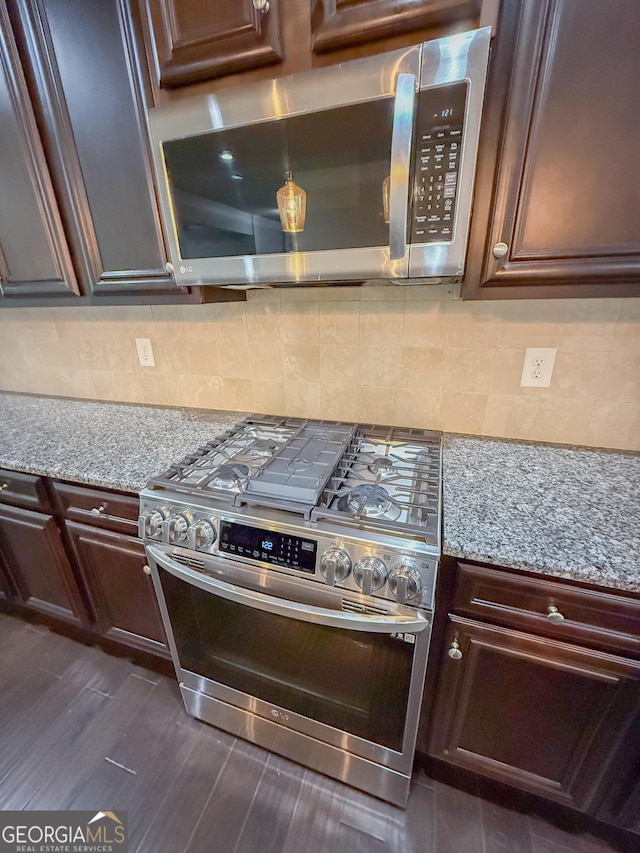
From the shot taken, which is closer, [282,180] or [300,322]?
[282,180]

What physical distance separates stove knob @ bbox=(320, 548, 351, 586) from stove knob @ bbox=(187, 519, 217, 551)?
306 millimetres

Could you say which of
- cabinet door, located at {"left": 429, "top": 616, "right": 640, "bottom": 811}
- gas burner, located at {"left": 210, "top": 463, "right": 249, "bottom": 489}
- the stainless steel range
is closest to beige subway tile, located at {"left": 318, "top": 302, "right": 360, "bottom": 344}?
the stainless steel range

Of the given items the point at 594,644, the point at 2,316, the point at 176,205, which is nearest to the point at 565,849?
the point at 594,644

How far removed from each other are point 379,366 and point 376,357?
0.04 m

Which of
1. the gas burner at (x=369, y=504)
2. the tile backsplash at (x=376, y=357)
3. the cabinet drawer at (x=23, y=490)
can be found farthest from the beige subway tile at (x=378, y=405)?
the cabinet drawer at (x=23, y=490)

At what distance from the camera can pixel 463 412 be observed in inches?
50.6

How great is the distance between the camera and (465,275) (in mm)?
915

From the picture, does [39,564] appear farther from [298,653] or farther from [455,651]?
[455,651]

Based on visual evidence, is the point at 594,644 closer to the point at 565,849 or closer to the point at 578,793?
the point at 578,793

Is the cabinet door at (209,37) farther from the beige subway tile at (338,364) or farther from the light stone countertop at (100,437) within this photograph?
the light stone countertop at (100,437)

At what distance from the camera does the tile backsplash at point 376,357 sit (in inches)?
43.5

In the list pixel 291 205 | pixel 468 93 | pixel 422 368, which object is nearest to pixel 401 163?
pixel 468 93

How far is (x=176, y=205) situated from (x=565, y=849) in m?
2.04

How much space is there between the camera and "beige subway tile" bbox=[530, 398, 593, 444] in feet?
3.79
